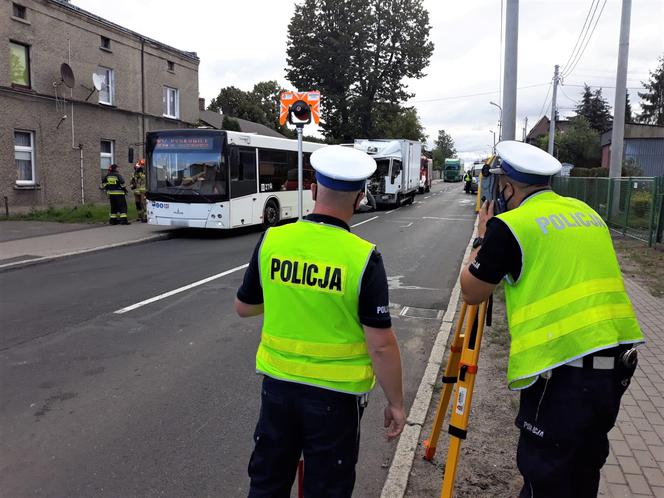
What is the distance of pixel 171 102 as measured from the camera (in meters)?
28.2

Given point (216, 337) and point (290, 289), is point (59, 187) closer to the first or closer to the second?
point (216, 337)

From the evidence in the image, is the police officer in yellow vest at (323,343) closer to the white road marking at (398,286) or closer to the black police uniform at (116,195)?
the white road marking at (398,286)

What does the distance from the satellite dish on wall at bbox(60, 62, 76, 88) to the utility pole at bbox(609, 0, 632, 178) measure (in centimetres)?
1906

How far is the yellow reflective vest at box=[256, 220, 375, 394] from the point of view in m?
2.15

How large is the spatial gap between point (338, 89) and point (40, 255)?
1468 inches

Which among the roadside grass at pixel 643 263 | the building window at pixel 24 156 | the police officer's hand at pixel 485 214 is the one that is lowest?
the roadside grass at pixel 643 263

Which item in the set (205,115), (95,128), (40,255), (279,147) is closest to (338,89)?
(205,115)

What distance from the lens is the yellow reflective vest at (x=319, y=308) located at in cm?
215

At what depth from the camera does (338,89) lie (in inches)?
1804

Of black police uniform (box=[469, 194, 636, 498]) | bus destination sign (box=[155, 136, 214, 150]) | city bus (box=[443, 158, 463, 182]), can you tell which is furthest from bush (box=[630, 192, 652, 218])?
city bus (box=[443, 158, 463, 182])

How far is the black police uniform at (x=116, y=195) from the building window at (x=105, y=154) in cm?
684

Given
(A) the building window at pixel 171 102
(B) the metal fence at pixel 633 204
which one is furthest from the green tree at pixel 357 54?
(B) the metal fence at pixel 633 204

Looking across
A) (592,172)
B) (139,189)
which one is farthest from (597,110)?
(139,189)

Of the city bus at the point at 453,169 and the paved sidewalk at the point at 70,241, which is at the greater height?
the city bus at the point at 453,169
